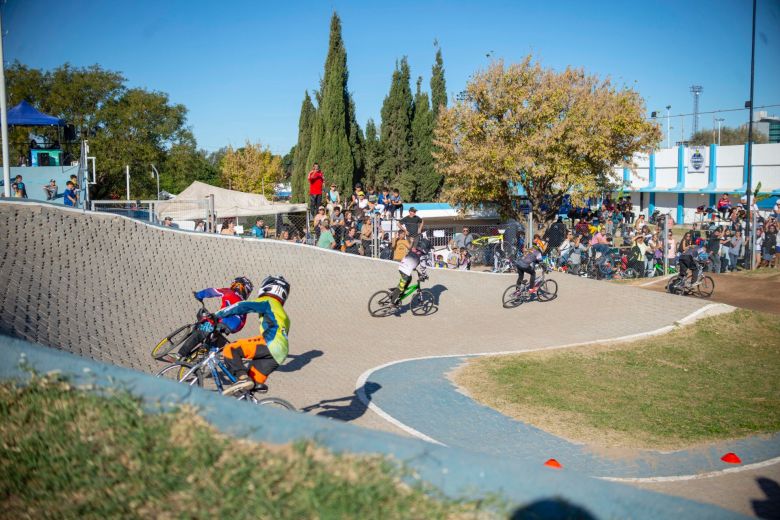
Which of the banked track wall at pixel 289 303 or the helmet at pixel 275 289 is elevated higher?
the helmet at pixel 275 289

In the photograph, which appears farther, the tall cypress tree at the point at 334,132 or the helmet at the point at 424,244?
the tall cypress tree at the point at 334,132

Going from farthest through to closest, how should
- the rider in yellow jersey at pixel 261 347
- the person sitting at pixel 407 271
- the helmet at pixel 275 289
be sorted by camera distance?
the person sitting at pixel 407 271
the helmet at pixel 275 289
the rider in yellow jersey at pixel 261 347

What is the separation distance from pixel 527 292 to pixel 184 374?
1268 centimetres

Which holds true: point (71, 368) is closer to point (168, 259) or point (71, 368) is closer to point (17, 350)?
point (17, 350)

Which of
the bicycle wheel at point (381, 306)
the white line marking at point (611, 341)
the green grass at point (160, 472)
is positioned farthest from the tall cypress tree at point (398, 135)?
the green grass at point (160, 472)

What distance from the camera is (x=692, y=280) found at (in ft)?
68.8

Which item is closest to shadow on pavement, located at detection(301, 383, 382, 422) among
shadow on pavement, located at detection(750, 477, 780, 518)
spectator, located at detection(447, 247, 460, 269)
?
shadow on pavement, located at detection(750, 477, 780, 518)

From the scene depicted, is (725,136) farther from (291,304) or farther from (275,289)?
(275,289)

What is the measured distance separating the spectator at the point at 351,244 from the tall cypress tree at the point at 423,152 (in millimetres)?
26303

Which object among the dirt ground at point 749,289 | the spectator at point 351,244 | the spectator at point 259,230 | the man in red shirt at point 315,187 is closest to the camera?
the dirt ground at point 749,289

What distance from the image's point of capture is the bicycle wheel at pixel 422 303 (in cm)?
1888

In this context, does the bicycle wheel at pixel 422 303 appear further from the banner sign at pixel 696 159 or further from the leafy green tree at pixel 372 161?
the banner sign at pixel 696 159

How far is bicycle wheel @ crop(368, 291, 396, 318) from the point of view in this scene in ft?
59.7

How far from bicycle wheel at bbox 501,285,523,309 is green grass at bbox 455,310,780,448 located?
4182mm
